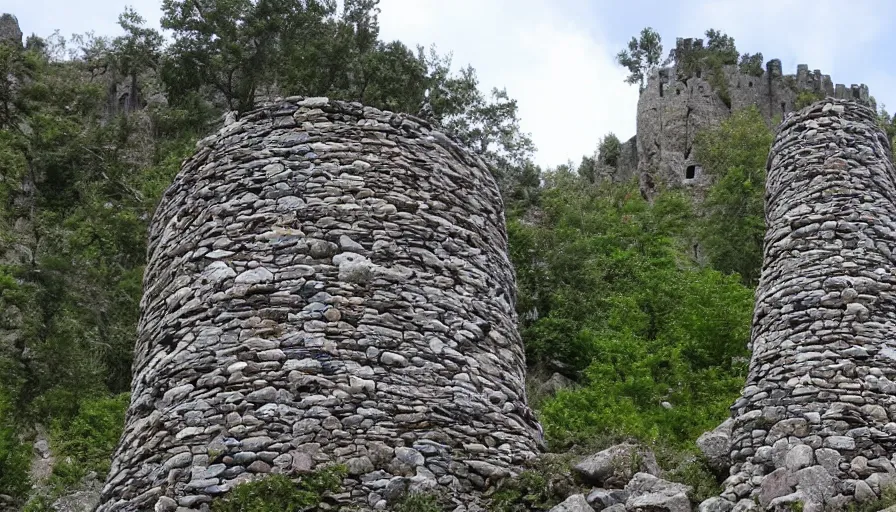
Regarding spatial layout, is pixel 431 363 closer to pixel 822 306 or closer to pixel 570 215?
pixel 822 306

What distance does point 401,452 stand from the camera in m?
6.19

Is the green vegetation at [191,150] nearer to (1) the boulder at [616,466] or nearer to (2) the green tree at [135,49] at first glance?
(2) the green tree at [135,49]

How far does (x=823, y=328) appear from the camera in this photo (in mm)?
8125

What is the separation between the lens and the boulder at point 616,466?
20.7 ft

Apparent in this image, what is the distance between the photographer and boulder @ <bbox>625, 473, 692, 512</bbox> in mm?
5996

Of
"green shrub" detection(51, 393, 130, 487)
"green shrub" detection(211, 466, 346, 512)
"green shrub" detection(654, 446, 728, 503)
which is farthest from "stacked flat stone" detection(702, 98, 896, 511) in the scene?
"green shrub" detection(51, 393, 130, 487)

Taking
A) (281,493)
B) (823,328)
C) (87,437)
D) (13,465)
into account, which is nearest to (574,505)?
(281,493)

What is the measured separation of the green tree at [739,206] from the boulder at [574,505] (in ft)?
53.0

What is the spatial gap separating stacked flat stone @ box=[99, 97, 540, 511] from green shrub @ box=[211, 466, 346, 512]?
0.08 meters

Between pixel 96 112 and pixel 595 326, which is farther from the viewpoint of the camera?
pixel 96 112

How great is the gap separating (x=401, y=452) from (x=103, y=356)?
1494 centimetres

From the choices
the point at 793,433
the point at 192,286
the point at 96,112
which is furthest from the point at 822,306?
the point at 96,112

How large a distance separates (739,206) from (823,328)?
2239 centimetres

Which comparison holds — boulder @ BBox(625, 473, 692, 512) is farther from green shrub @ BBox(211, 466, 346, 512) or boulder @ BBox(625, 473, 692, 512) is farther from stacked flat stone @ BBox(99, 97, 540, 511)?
green shrub @ BBox(211, 466, 346, 512)
